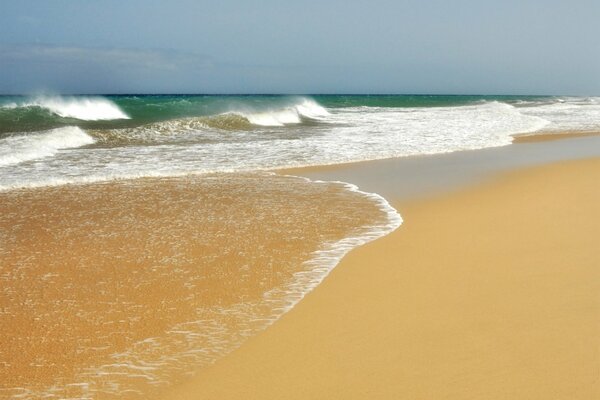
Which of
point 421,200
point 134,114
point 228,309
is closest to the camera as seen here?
point 228,309

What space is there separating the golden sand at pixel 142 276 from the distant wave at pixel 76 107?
82.7 ft

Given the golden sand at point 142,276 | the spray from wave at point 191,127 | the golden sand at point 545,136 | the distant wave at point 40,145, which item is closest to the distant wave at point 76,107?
the spray from wave at point 191,127

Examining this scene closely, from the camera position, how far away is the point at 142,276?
5098mm

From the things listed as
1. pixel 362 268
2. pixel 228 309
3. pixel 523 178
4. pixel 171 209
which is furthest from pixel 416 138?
pixel 228 309

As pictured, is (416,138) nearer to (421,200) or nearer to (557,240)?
(421,200)

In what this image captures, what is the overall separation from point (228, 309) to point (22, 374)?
1.43 meters

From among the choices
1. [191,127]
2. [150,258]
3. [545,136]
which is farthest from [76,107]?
[150,258]

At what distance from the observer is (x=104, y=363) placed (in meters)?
3.53

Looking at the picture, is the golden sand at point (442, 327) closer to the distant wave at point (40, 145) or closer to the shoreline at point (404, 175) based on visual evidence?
the shoreline at point (404, 175)

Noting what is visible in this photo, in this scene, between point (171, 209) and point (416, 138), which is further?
point (416, 138)

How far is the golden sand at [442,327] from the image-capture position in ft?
10.4

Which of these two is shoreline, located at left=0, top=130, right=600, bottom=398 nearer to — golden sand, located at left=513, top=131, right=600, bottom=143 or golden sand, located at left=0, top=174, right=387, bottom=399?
golden sand, located at left=0, top=174, right=387, bottom=399

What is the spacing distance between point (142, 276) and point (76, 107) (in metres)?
30.9

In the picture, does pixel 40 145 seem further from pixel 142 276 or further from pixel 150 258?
pixel 142 276
